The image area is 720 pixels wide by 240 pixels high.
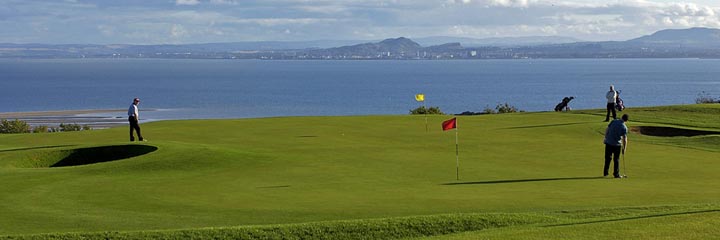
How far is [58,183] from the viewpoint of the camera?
1923 centimetres

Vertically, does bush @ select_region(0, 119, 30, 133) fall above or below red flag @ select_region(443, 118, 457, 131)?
below

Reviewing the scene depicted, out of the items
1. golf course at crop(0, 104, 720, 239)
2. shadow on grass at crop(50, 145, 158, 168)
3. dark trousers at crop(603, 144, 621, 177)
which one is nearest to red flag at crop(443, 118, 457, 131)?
golf course at crop(0, 104, 720, 239)

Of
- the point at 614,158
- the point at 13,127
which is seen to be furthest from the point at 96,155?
the point at 13,127

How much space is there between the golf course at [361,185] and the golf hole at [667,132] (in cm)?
8

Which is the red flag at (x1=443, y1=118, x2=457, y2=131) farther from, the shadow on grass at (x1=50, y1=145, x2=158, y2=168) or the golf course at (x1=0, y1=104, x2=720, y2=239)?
the shadow on grass at (x1=50, y1=145, x2=158, y2=168)

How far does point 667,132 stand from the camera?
33562 mm

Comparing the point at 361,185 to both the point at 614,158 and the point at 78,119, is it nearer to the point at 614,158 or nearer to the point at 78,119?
Result: the point at 614,158

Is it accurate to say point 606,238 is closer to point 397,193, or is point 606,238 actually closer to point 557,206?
point 557,206

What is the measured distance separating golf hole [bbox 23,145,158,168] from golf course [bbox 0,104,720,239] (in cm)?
4

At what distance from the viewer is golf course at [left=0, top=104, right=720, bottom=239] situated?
13578 millimetres

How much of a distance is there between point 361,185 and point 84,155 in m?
10.8

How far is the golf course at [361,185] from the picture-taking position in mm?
13578

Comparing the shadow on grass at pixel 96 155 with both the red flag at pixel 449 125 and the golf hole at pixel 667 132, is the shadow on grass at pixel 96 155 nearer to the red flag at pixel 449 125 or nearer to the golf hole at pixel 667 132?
the red flag at pixel 449 125

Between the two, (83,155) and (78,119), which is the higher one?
(83,155)
